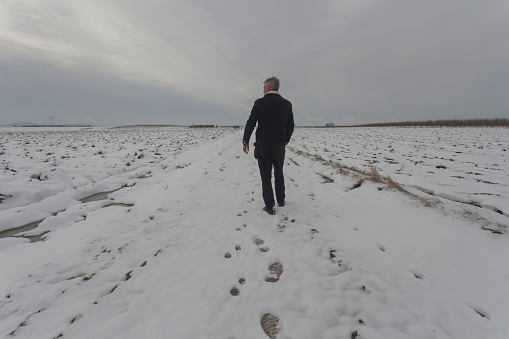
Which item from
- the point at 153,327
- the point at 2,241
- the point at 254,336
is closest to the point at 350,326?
the point at 254,336

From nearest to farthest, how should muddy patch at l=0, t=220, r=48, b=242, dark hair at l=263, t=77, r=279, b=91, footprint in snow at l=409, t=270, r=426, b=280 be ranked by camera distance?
footprint in snow at l=409, t=270, r=426, b=280 < muddy patch at l=0, t=220, r=48, b=242 < dark hair at l=263, t=77, r=279, b=91

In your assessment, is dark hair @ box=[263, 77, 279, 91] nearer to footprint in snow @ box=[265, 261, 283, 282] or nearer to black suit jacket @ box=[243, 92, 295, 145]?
black suit jacket @ box=[243, 92, 295, 145]

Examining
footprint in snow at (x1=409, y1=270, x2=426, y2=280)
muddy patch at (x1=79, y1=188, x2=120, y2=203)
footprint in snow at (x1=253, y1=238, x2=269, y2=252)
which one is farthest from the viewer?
muddy patch at (x1=79, y1=188, x2=120, y2=203)

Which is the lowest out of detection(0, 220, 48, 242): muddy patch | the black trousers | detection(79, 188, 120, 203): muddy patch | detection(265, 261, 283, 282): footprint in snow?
detection(265, 261, 283, 282): footprint in snow

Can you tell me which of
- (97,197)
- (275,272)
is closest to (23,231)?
(97,197)

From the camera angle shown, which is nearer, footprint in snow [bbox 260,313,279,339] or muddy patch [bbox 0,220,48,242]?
footprint in snow [bbox 260,313,279,339]

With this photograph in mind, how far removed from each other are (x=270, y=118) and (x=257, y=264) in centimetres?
261

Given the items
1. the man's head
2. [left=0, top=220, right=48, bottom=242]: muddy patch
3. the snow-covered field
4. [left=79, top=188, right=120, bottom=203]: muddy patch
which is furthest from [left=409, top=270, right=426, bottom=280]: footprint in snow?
[left=79, top=188, right=120, bottom=203]: muddy patch

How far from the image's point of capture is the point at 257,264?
105 inches

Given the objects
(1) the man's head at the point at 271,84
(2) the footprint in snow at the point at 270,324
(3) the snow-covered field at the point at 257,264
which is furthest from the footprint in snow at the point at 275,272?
(1) the man's head at the point at 271,84

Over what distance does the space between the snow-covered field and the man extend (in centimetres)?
82

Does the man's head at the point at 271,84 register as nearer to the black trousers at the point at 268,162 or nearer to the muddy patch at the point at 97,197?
the black trousers at the point at 268,162

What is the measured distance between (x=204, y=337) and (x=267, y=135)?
322 cm

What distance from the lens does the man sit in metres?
4.01
